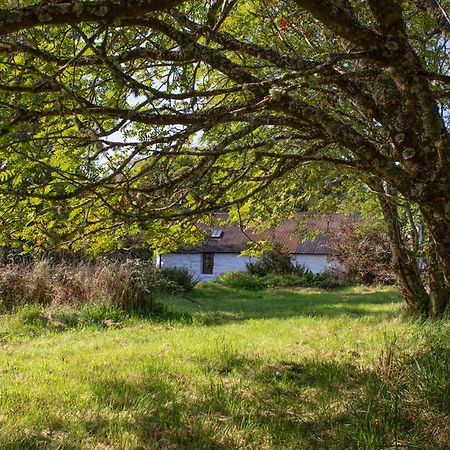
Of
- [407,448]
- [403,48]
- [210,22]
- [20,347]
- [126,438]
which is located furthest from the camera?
[20,347]

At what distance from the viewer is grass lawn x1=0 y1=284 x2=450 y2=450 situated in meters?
3.71

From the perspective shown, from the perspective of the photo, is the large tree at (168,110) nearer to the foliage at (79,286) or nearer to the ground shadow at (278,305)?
the ground shadow at (278,305)

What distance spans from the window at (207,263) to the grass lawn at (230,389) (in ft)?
78.9

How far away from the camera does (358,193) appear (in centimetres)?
994

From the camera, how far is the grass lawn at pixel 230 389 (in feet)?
12.2

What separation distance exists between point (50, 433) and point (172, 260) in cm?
2874

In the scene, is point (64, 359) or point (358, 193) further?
point (358, 193)

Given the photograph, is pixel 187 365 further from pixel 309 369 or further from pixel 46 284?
pixel 46 284

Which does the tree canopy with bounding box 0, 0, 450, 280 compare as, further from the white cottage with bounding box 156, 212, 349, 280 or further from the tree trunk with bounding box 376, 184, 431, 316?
the white cottage with bounding box 156, 212, 349, 280

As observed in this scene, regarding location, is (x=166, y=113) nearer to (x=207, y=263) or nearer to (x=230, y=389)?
(x=230, y=389)

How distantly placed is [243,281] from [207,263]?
31.7 ft

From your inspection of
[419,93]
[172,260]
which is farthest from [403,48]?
[172,260]

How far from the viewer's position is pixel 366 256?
74.1 feet

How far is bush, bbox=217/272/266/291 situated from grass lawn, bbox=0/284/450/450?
14050 mm
